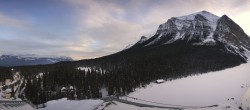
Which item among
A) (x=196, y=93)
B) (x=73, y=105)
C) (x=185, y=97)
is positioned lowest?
(x=185, y=97)

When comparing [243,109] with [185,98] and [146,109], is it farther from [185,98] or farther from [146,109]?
[185,98]

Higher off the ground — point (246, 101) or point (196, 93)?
point (196, 93)

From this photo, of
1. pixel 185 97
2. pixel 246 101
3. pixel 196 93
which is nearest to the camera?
pixel 246 101

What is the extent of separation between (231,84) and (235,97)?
4185 cm

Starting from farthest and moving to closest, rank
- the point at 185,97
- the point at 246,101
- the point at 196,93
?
the point at 196,93 → the point at 185,97 → the point at 246,101

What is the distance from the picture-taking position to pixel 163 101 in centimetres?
15312

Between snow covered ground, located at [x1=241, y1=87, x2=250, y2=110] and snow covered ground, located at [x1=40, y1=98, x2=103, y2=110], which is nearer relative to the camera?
snow covered ground, located at [x1=241, y1=87, x2=250, y2=110]

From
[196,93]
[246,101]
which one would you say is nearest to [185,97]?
[196,93]

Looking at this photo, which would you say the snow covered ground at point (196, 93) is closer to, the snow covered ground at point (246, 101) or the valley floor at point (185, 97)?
the valley floor at point (185, 97)

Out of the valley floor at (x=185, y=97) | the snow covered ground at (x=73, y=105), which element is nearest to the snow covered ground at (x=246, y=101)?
the valley floor at (x=185, y=97)

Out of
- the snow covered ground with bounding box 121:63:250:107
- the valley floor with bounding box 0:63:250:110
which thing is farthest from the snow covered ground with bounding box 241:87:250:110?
the snow covered ground with bounding box 121:63:250:107

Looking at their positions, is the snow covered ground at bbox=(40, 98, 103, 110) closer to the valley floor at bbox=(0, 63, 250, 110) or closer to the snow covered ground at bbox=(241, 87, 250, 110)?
the valley floor at bbox=(0, 63, 250, 110)

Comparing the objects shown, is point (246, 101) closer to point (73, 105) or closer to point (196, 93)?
point (196, 93)

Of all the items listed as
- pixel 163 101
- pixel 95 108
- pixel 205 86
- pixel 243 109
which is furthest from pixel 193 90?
pixel 95 108
